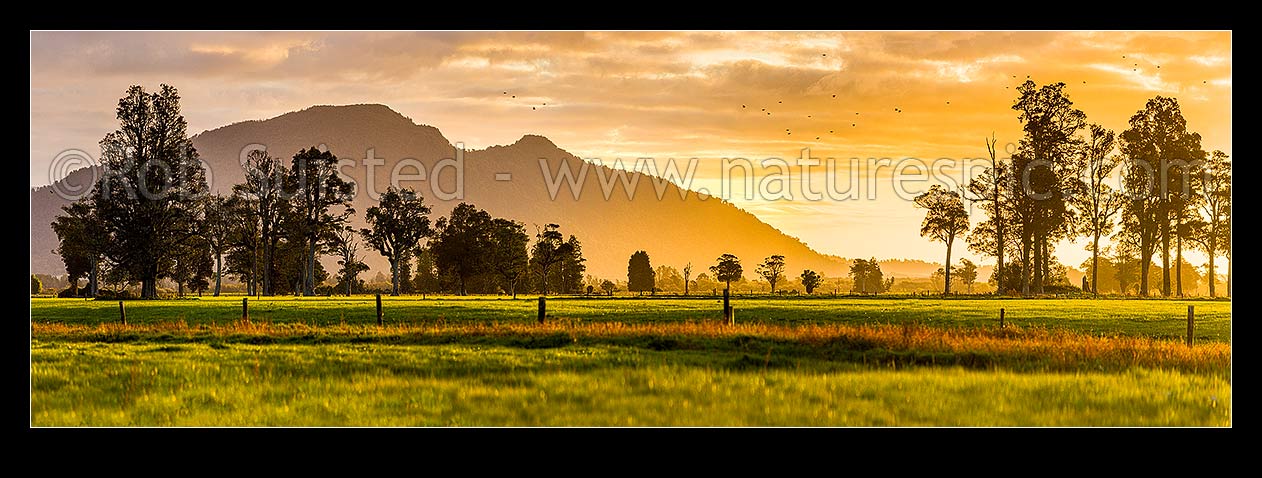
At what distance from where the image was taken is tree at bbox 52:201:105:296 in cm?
10181

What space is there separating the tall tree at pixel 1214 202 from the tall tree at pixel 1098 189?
7.00 metres

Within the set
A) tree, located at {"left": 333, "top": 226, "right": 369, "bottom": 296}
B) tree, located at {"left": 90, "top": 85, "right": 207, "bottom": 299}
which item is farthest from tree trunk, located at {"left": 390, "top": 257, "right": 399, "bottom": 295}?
tree, located at {"left": 90, "top": 85, "right": 207, "bottom": 299}

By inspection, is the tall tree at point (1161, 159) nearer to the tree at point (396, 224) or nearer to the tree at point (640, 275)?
the tree at point (640, 275)

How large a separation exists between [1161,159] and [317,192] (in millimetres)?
→ 95221

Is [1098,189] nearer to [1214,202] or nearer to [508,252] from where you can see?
[1214,202]

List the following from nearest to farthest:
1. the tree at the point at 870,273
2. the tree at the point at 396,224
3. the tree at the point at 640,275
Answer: the tree at the point at 396,224, the tree at the point at 640,275, the tree at the point at 870,273

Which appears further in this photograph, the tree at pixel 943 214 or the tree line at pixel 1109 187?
the tree at pixel 943 214

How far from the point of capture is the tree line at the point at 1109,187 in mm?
84812

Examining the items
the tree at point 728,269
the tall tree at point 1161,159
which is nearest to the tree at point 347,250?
the tree at point 728,269

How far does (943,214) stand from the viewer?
107062 millimetres

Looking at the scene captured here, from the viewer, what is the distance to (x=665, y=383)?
64.3 feet

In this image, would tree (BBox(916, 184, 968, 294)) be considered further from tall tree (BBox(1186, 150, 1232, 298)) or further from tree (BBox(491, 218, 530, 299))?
tree (BBox(491, 218, 530, 299))

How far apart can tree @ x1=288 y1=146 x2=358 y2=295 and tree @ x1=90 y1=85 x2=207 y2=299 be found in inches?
1007
